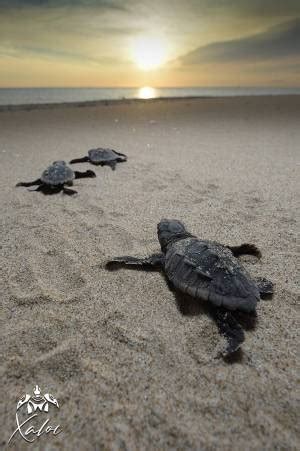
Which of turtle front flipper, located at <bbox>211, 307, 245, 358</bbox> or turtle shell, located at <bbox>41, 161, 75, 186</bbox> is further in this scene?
turtle shell, located at <bbox>41, 161, 75, 186</bbox>

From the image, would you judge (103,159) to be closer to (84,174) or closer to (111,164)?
(111,164)

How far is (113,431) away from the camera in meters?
1.27

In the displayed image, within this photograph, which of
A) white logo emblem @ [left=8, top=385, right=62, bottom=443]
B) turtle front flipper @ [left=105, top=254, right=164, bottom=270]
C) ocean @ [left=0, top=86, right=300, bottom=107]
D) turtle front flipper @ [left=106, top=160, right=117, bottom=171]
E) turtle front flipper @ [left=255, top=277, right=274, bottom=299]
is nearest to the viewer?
white logo emblem @ [left=8, top=385, right=62, bottom=443]

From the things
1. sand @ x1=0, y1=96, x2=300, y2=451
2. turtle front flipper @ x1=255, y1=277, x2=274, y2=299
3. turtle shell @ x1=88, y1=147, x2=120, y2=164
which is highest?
turtle shell @ x1=88, y1=147, x2=120, y2=164

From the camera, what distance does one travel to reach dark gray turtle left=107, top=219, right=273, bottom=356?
1743mm

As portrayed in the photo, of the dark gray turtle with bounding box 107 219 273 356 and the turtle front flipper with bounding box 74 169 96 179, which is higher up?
the dark gray turtle with bounding box 107 219 273 356

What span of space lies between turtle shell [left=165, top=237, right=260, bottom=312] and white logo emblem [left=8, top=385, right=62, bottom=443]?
99 cm

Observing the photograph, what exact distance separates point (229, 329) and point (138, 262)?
2.84 feet

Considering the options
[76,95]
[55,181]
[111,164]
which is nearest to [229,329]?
[55,181]

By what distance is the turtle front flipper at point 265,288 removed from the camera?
1982mm

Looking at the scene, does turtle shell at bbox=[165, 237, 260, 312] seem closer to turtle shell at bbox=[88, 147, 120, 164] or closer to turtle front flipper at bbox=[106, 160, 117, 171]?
turtle front flipper at bbox=[106, 160, 117, 171]

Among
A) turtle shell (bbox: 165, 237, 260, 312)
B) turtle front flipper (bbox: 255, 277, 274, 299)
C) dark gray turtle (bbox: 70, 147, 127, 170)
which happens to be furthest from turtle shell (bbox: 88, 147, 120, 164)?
turtle front flipper (bbox: 255, 277, 274, 299)

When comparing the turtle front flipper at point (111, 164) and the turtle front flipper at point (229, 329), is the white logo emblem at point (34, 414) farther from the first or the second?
the turtle front flipper at point (111, 164)

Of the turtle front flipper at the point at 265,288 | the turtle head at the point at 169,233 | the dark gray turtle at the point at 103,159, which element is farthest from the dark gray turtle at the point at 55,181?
the turtle front flipper at the point at 265,288
